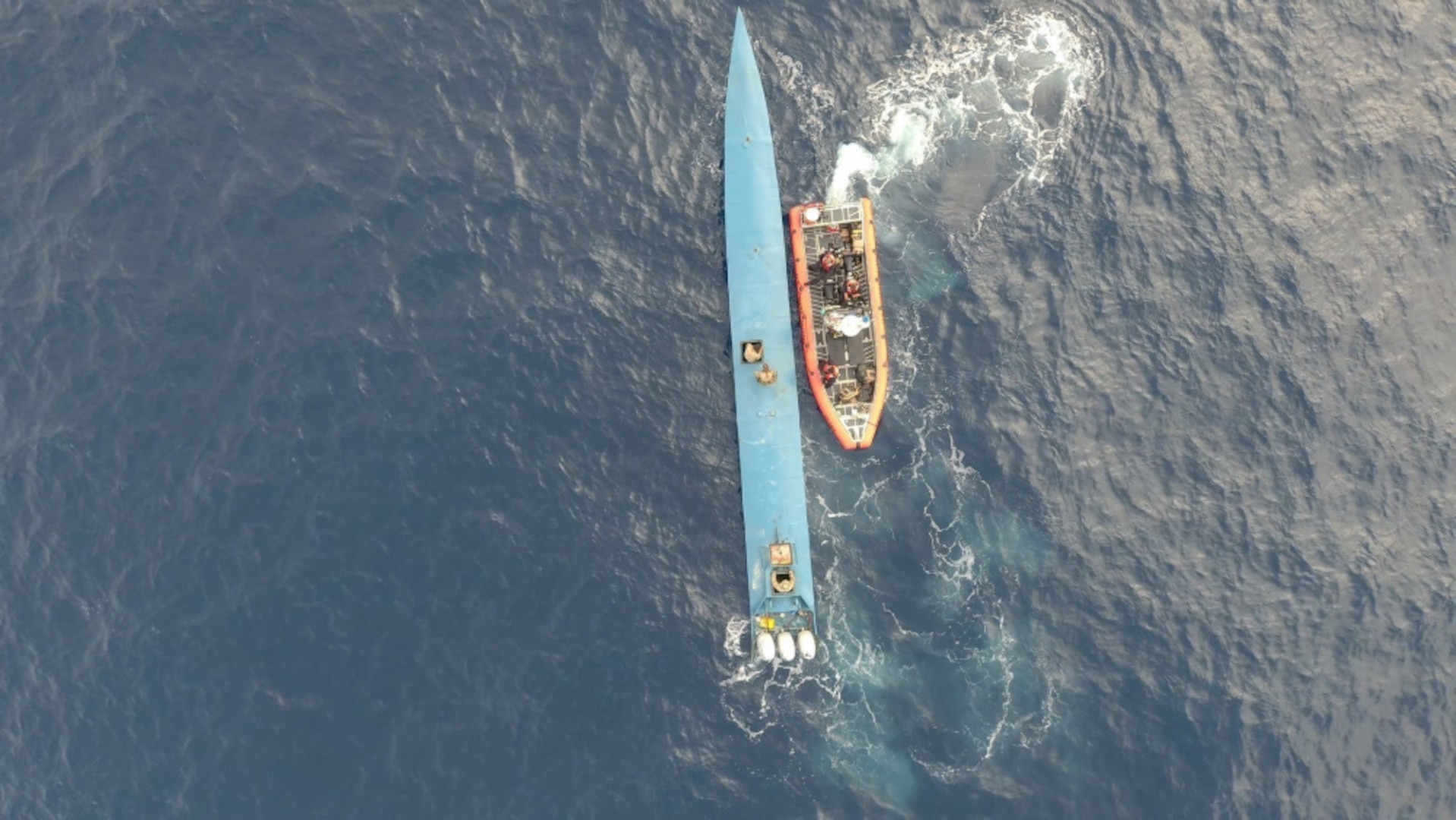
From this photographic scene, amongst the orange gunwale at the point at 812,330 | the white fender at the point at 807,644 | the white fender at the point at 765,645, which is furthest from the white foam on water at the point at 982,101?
the white fender at the point at 765,645

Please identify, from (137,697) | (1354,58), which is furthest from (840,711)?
(1354,58)

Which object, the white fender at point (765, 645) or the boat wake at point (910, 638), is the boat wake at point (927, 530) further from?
the white fender at point (765, 645)

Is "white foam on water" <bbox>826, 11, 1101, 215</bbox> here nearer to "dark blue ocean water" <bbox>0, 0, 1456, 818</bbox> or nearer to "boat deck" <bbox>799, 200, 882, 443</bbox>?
"dark blue ocean water" <bbox>0, 0, 1456, 818</bbox>

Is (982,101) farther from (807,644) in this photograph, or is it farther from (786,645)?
(786,645)

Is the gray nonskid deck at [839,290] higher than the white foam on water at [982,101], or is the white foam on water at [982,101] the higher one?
the white foam on water at [982,101]

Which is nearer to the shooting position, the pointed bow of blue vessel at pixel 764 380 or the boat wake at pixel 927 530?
the boat wake at pixel 927 530

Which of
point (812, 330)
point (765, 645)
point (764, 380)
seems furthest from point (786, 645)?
point (812, 330)
